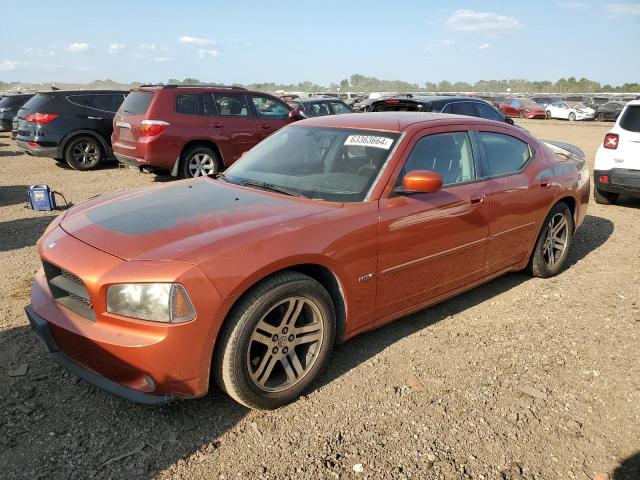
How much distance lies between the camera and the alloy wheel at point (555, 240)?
15.8 ft

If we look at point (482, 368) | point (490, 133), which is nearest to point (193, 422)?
point (482, 368)

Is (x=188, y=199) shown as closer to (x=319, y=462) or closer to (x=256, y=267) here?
(x=256, y=267)

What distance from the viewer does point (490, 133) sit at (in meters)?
4.22

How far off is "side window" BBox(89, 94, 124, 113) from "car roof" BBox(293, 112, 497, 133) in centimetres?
891

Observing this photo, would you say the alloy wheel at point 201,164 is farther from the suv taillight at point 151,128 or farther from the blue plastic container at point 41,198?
the blue plastic container at point 41,198

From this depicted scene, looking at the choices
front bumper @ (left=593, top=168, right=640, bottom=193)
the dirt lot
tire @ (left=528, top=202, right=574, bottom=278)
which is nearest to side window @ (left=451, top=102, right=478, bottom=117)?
front bumper @ (left=593, top=168, right=640, bottom=193)

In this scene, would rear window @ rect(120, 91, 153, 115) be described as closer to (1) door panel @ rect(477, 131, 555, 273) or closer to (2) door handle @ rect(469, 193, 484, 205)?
(1) door panel @ rect(477, 131, 555, 273)

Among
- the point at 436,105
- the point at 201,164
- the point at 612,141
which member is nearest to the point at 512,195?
the point at 612,141

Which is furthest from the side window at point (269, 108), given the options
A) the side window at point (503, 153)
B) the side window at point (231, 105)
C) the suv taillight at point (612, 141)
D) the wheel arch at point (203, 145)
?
the side window at point (503, 153)

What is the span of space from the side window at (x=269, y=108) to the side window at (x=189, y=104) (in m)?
1.16

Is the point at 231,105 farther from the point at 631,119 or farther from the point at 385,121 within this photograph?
the point at 631,119

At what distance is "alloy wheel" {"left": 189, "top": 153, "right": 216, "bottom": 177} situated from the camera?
909 cm

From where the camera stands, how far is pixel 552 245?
4.89 m

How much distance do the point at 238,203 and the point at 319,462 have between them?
62.1 inches
